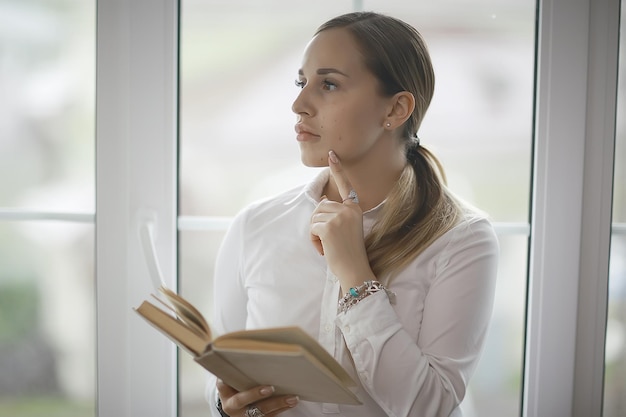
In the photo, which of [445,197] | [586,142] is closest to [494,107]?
[586,142]

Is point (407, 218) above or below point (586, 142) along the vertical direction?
below

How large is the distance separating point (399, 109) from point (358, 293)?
15.2 inches

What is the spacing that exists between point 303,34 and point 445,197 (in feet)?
1.80

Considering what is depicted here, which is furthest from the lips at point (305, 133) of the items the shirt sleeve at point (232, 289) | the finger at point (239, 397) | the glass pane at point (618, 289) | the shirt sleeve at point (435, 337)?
the glass pane at point (618, 289)

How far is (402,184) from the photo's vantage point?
1206mm

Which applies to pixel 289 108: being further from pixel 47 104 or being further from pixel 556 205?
pixel 556 205

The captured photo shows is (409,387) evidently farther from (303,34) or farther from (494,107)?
(303,34)

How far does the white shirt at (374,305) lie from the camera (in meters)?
1.03

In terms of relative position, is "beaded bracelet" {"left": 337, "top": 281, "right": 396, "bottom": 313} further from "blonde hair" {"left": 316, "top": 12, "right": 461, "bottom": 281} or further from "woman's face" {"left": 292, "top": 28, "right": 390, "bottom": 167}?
"woman's face" {"left": 292, "top": 28, "right": 390, "bottom": 167}

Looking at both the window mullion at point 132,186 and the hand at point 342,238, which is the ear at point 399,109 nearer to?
the hand at point 342,238

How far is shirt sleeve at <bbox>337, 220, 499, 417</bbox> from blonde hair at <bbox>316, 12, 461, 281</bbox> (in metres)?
0.06

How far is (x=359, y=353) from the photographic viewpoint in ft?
3.43

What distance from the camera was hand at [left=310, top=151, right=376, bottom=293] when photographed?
42.3 inches

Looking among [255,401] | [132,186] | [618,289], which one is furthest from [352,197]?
[618,289]
